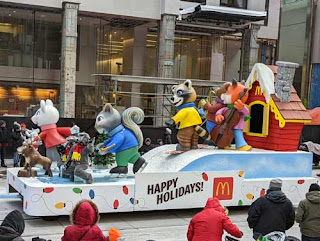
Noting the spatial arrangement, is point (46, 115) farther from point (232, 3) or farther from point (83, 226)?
point (232, 3)

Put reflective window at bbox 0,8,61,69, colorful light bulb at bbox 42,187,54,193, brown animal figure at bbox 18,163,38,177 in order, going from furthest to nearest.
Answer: reflective window at bbox 0,8,61,69, brown animal figure at bbox 18,163,38,177, colorful light bulb at bbox 42,187,54,193

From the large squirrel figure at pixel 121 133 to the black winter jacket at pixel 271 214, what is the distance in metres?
4.33

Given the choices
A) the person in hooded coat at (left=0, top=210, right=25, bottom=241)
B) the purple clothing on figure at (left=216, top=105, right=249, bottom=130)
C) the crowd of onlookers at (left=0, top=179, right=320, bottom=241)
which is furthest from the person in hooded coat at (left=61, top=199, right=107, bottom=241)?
the purple clothing on figure at (left=216, top=105, right=249, bottom=130)

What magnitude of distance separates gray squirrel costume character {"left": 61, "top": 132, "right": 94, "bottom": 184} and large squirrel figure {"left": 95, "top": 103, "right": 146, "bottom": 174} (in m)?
0.55

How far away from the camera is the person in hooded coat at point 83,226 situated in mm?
4754

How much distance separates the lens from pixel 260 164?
11.0m

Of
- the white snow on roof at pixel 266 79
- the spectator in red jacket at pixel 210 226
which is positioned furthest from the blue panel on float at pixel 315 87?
the spectator in red jacket at pixel 210 226

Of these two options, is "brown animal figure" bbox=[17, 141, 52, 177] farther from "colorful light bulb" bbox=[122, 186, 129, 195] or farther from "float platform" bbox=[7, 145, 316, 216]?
"colorful light bulb" bbox=[122, 186, 129, 195]

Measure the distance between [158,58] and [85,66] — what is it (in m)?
5.43

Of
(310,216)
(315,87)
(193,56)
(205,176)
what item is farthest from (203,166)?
(315,87)

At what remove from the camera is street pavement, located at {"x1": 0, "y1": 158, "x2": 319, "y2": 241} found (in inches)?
321

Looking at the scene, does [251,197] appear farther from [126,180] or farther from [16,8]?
[16,8]

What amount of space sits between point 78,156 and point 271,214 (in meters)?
4.49

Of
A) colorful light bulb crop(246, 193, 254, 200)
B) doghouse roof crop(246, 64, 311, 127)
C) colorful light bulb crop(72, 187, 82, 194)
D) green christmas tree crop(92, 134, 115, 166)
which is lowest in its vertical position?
colorful light bulb crop(246, 193, 254, 200)
